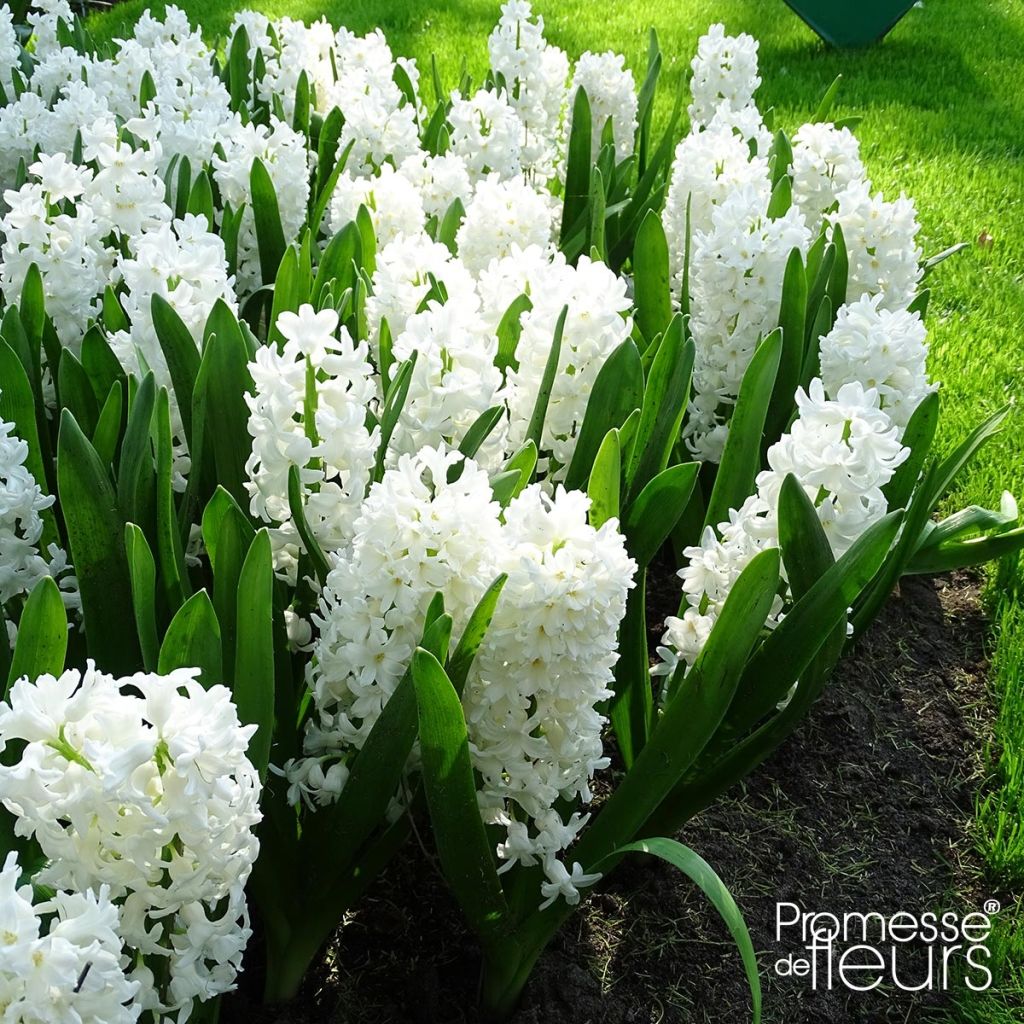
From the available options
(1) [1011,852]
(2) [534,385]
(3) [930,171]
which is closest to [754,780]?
(1) [1011,852]

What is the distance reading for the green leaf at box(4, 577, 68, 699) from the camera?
139cm

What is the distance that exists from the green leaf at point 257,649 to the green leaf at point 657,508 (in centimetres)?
66

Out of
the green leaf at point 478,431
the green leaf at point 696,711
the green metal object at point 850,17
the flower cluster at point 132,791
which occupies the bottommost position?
the flower cluster at point 132,791

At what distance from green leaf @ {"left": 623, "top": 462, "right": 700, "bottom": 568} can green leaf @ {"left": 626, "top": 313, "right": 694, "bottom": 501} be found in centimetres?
16

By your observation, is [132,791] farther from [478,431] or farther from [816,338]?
[816,338]

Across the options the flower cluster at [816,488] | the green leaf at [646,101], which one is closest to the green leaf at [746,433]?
the flower cluster at [816,488]

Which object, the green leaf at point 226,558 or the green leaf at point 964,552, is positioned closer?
the green leaf at point 226,558

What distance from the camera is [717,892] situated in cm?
140

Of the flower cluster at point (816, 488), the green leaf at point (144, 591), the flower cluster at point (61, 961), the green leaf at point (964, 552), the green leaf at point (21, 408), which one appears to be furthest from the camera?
the green leaf at point (964, 552)

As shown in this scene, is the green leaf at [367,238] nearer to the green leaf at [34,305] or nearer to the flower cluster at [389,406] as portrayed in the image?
the flower cluster at [389,406]

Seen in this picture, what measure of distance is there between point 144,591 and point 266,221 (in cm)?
153

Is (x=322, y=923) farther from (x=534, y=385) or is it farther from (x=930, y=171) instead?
(x=930, y=171)

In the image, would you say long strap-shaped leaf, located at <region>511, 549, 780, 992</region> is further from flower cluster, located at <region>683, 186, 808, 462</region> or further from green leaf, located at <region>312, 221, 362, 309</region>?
green leaf, located at <region>312, 221, 362, 309</region>

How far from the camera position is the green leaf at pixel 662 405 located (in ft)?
6.75
